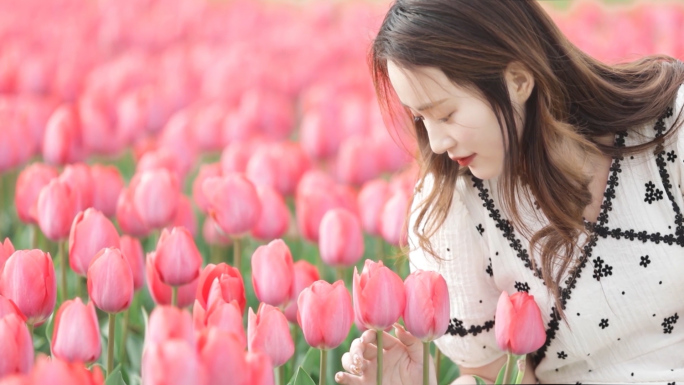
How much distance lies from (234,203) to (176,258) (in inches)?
11.0

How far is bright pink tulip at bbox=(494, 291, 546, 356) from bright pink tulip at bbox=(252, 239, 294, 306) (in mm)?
341

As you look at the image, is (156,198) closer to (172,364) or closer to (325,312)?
(325,312)

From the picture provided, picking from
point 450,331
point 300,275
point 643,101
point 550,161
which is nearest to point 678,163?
point 643,101

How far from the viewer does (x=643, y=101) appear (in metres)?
1.43

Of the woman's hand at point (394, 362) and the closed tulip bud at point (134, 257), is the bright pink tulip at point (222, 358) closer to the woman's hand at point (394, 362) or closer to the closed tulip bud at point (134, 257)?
the woman's hand at point (394, 362)

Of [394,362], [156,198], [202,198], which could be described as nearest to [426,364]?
[394,362]

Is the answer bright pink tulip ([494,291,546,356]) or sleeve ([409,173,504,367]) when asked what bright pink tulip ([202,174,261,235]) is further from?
bright pink tulip ([494,291,546,356])

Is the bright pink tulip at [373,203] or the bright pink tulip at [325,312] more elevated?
the bright pink tulip at [373,203]

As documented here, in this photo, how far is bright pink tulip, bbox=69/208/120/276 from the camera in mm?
1406

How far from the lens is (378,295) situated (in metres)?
1.20

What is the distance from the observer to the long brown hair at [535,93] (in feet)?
4.10

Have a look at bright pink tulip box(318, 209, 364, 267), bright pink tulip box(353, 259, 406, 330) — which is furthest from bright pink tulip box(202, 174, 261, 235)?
bright pink tulip box(353, 259, 406, 330)

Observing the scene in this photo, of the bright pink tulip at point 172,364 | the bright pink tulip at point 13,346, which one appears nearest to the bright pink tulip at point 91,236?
the bright pink tulip at point 13,346

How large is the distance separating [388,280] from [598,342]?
50 cm
